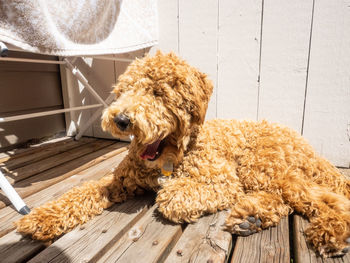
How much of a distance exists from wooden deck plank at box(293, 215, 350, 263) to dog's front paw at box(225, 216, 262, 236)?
19 centimetres

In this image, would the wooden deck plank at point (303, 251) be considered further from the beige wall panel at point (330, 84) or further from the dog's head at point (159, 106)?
the beige wall panel at point (330, 84)

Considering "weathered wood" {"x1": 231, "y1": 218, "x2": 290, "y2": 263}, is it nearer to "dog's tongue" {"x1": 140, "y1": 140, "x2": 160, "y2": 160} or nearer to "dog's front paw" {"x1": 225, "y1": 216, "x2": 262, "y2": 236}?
"dog's front paw" {"x1": 225, "y1": 216, "x2": 262, "y2": 236}

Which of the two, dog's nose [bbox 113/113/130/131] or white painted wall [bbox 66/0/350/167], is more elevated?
A: white painted wall [bbox 66/0/350/167]

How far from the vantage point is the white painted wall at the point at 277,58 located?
187 cm

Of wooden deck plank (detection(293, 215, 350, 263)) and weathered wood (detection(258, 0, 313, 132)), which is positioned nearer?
wooden deck plank (detection(293, 215, 350, 263))

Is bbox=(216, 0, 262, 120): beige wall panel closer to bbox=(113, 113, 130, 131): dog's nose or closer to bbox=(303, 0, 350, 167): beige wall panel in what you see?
bbox=(303, 0, 350, 167): beige wall panel

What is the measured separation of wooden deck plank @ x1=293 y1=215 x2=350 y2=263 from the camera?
99 centimetres

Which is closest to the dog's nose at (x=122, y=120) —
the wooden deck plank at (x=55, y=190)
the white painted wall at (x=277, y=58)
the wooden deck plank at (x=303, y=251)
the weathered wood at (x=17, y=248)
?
the weathered wood at (x=17, y=248)

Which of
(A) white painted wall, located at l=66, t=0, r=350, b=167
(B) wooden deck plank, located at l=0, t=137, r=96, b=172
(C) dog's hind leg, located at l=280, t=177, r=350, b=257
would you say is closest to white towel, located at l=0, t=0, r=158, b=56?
(A) white painted wall, located at l=66, t=0, r=350, b=167

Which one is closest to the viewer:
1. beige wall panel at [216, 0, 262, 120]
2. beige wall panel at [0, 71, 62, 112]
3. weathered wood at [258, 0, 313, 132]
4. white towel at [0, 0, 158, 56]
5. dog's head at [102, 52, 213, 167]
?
dog's head at [102, 52, 213, 167]

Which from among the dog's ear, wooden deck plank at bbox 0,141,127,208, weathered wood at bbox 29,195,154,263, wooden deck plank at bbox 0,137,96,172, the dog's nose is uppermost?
the dog's ear

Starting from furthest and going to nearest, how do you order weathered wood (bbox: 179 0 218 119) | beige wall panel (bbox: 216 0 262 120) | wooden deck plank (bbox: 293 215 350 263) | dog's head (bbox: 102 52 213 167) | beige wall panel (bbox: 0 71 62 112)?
beige wall panel (bbox: 0 71 62 112) < weathered wood (bbox: 179 0 218 119) < beige wall panel (bbox: 216 0 262 120) < dog's head (bbox: 102 52 213 167) < wooden deck plank (bbox: 293 215 350 263)

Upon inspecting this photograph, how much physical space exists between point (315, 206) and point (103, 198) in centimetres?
120

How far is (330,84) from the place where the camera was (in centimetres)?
191
